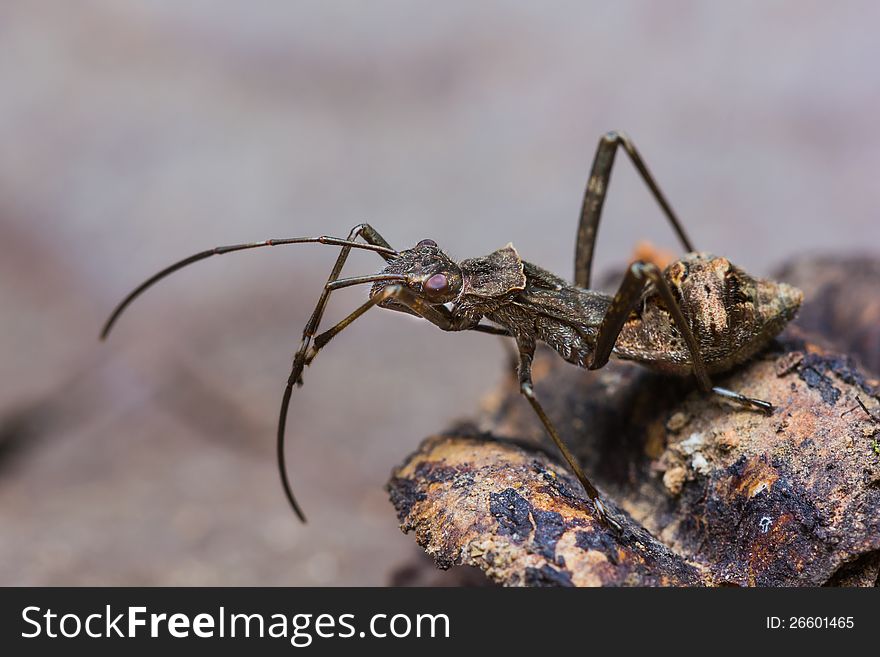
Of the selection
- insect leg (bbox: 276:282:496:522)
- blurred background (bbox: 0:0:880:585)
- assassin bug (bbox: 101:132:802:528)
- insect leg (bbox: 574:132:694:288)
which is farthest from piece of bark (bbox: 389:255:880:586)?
blurred background (bbox: 0:0:880:585)

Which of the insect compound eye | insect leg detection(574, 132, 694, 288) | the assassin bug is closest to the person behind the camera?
the assassin bug

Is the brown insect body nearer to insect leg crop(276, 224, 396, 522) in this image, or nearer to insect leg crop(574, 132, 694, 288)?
insect leg crop(276, 224, 396, 522)

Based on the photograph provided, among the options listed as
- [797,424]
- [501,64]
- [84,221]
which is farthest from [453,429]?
[501,64]

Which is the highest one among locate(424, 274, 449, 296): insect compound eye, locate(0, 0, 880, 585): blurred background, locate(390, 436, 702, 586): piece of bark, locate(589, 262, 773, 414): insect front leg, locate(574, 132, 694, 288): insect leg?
locate(0, 0, 880, 585): blurred background

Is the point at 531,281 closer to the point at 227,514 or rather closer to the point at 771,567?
the point at 771,567

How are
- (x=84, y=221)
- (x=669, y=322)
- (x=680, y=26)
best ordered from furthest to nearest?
1. (x=680, y=26)
2. (x=84, y=221)
3. (x=669, y=322)

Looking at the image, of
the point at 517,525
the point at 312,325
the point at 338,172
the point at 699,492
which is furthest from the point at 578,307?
the point at 338,172
